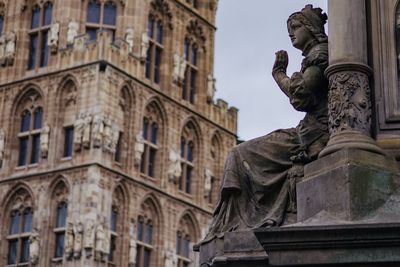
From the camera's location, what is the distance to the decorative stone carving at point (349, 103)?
23.2 feet

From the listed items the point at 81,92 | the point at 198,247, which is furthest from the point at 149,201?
the point at 198,247

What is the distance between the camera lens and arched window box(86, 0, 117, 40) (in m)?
44.5

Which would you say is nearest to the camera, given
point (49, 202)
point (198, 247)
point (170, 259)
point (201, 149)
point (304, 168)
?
point (304, 168)

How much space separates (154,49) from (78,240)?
11.7 m

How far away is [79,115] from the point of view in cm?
4203

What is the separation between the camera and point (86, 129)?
4134 cm

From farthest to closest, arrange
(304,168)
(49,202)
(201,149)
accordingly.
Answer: (201,149), (49,202), (304,168)

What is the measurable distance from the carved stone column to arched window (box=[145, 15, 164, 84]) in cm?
3838

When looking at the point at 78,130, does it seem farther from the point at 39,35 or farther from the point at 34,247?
the point at 39,35

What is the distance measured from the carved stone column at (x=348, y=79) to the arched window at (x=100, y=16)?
3758 centimetres

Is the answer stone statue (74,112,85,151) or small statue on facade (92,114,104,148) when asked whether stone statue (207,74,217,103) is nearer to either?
stone statue (74,112,85,151)

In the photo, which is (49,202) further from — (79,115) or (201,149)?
(201,149)

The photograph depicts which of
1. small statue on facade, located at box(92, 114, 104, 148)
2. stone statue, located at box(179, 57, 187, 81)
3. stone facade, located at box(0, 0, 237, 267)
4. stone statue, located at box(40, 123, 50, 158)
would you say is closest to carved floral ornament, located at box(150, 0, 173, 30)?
stone facade, located at box(0, 0, 237, 267)

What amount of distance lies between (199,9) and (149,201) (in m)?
12.2
